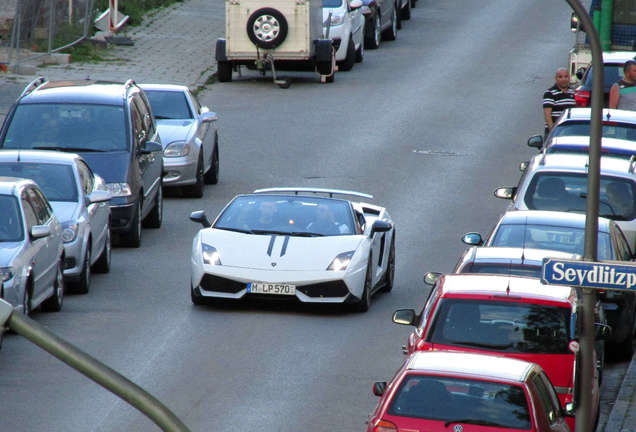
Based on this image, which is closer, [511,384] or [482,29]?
[511,384]

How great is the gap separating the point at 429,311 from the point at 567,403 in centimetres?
128

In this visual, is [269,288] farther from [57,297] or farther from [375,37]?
[375,37]

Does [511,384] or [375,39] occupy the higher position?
[511,384]

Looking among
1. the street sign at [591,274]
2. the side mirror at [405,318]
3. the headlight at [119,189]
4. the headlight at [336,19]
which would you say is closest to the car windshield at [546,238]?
the side mirror at [405,318]

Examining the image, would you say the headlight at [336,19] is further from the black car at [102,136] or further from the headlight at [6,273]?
the headlight at [6,273]

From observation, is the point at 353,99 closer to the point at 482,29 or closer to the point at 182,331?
the point at 482,29

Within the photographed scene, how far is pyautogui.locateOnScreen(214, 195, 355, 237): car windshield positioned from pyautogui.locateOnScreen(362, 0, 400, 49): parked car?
72.1 feet

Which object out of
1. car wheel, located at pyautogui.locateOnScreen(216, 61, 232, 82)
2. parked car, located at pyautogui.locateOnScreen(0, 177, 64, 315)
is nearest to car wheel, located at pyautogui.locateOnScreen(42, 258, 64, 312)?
parked car, located at pyautogui.locateOnScreen(0, 177, 64, 315)

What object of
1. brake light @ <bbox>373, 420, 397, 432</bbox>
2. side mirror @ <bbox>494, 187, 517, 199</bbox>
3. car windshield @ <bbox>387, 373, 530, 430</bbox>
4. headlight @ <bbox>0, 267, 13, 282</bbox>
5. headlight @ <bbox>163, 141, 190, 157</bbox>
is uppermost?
car windshield @ <bbox>387, 373, 530, 430</bbox>

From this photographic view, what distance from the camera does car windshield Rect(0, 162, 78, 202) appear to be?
17.7 metres

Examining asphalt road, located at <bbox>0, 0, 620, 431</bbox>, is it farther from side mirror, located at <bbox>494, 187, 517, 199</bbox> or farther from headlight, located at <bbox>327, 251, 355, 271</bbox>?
side mirror, located at <bbox>494, 187, 517, 199</bbox>

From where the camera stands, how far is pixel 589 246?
10266mm

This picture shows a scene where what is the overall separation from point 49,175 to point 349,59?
19.8 m

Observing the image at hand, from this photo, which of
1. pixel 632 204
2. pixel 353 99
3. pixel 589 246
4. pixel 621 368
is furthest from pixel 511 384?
Result: pixel 353 99
